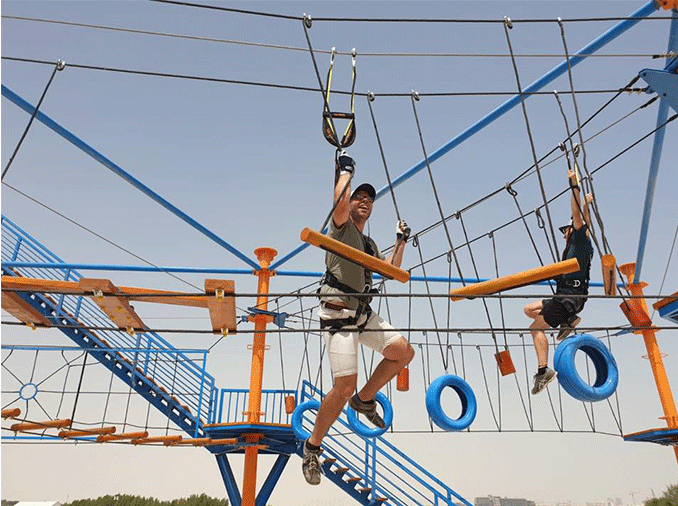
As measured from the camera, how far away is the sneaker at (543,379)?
20.6 ft

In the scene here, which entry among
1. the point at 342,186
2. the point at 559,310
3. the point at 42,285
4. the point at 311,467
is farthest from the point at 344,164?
the point at 559,310

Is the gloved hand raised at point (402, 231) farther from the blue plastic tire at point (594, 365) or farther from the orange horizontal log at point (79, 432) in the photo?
the orange horizontal log at point (79, 432)

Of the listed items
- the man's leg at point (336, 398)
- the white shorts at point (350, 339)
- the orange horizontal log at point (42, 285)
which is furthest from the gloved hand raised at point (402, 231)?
the orange horizontal log at point (42, 285)

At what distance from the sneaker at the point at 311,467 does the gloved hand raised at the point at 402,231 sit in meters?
1.96

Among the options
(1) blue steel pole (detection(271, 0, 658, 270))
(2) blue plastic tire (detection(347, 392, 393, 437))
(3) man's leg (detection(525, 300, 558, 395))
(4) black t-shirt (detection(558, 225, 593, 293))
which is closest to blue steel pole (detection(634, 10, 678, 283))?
(1) blue steel pole (detection(271, 0, 658, 270))

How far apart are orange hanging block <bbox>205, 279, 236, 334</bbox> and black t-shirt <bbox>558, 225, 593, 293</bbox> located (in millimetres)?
3736

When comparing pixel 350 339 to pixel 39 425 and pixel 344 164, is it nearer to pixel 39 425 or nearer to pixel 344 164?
pixel 344 164

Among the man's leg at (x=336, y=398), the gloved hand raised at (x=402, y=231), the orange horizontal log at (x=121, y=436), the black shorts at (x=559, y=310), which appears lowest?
the man's leg at (x=336, y=398)

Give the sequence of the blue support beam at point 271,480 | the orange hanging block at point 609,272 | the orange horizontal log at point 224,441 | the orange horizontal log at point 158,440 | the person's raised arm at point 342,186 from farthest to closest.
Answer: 1. the blue support beam at point 271,480
2. the orange horizontal log at point 224,441
3. the orange horizontal log at point 158,440
4. the orange hanging block at point 609,272
5. the person's raised arm at point 342,186

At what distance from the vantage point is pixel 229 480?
38.6ft

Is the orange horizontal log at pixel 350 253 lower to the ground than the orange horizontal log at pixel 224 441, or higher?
higher

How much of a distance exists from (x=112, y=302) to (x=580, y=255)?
5047 mm

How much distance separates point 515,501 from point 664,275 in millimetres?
155234

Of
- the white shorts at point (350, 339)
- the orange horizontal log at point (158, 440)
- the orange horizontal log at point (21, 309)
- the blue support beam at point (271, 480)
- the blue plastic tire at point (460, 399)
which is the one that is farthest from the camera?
the blue support beam at point (271, 480)
